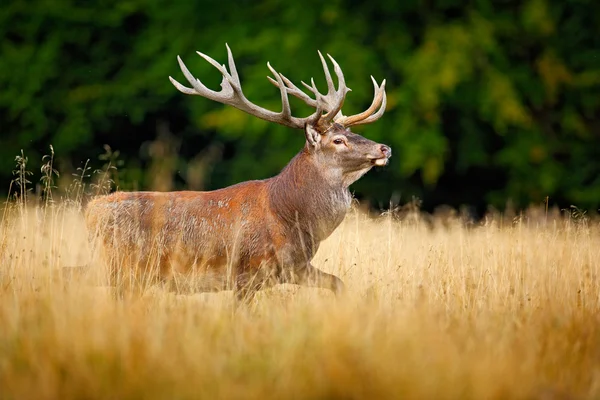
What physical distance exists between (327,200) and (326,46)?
30.2ft

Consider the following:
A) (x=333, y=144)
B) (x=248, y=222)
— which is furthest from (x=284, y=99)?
(x=248, y=222)

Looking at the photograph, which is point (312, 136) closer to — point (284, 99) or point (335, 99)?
point (284, 99)

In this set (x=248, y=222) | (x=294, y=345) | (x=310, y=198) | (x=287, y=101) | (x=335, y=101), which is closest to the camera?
(x=294, y=345)

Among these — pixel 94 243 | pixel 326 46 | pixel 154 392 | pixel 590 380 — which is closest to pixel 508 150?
pixel 326 46

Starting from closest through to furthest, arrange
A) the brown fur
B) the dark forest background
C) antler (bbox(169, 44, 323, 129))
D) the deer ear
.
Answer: the brown fur, the deer ear, antler (bbox(169, 44, 323, 129)), the dark forest background

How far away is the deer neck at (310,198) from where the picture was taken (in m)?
6.33

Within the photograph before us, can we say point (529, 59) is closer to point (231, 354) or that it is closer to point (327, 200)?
point (327, 200)

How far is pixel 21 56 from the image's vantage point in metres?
17.1

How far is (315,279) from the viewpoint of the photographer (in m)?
6.09

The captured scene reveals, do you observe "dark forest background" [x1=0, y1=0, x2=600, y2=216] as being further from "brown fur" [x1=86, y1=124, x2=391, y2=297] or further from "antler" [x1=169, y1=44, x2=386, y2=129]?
"brown fur" [x1=86, y1=124, x2=391, y2=297]

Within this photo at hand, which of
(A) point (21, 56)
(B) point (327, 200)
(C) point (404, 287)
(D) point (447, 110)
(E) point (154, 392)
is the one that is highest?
(A) point (21, 56)

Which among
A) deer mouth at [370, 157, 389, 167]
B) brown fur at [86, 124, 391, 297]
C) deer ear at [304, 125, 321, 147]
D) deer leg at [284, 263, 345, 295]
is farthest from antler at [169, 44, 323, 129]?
deer leg at [284, 263, 345, 295]

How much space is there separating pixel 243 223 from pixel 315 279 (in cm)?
60

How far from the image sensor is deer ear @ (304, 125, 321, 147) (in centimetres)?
647
